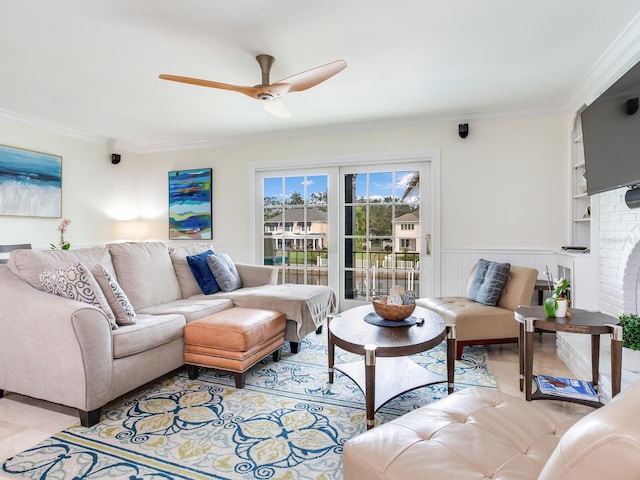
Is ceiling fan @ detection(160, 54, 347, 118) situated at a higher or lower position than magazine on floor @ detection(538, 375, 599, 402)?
higher

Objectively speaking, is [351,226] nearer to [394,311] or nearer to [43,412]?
[394,311]

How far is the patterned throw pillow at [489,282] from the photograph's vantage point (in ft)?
10.4

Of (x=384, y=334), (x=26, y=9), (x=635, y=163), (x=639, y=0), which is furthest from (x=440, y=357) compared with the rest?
(x=26, y=9)

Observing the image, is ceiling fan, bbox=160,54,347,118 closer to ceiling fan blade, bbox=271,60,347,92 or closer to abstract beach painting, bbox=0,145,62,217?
ceiling fan blade, bbox=271,60,347,92

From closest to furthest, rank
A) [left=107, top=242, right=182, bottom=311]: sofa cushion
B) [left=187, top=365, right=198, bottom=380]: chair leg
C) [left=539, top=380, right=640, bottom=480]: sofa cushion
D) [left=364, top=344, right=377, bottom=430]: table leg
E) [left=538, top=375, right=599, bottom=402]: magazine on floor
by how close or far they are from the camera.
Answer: [left=539, top=380, right=640, bottom=480]: sofa cushion, [left=364, top=344, right=377, bottom=430]: table leg, [left=538, top=375, right=599, bottom=402]: magazine on floor, [left=187, top=365, right=198, bottom=380]: chair leg, [left=107, top=242, right=182, bottom=311]: sofa cushion

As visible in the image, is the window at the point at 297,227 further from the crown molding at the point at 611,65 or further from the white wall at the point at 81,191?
the crown molding at the point at 611,65

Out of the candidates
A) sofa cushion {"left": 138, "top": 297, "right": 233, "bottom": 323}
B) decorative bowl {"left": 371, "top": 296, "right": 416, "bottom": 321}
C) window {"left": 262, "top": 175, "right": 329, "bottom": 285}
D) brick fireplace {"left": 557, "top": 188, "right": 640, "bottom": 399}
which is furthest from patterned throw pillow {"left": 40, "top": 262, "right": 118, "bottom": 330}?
brick fireplace {"left": 557, "top": 188, "right": 640, "bottom": 399}

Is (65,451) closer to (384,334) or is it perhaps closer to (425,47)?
(384,334)

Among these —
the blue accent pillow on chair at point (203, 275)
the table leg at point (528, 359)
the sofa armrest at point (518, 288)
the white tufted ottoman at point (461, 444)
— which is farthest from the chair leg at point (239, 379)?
the sofa armrest at point (518, 288)

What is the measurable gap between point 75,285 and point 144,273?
0.90 metres

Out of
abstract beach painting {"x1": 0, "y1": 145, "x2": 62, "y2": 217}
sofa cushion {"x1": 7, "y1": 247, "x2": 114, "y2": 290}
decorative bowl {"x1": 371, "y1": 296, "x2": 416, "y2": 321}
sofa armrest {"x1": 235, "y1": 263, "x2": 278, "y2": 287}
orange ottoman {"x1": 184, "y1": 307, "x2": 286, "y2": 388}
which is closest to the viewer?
sofa cushion {"x1": 7, "y1": 247, "x2": 114, "y2": 290}

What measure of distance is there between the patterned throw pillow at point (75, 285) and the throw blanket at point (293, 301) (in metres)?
1.11

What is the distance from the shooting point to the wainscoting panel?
12.5ft

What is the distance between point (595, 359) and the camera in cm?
223
